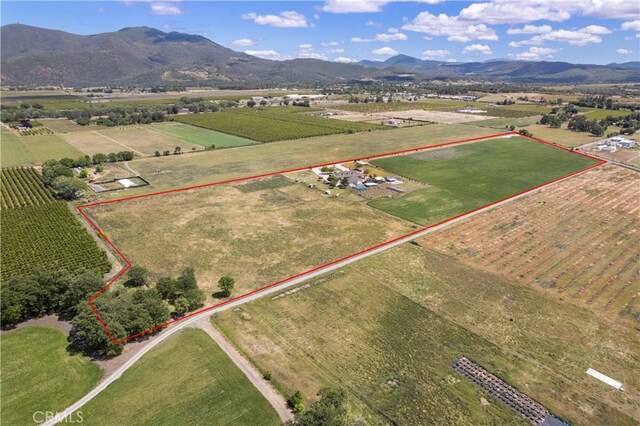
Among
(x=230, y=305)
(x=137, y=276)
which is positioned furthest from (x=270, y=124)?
(x=230, y=305)

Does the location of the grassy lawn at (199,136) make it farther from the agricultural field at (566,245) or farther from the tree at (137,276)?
the agricultural field at (566,245)

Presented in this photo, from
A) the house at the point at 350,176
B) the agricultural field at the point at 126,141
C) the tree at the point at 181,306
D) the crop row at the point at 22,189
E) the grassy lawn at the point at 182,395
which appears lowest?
the grassy lawn at the point at 182,395

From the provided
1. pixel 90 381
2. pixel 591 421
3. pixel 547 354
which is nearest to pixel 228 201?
pixel 90 381

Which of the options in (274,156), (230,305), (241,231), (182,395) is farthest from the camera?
(274,156)

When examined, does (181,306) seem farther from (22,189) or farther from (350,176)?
(22,189)

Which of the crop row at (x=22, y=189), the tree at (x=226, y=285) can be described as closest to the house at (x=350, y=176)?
the tree at (x=226, y=285)

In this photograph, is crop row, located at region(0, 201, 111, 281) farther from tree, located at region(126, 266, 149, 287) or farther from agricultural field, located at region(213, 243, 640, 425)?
agricultural field, located at region(213, 243, 640, 425)

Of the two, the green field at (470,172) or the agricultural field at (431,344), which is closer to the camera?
the agricultural field at (431,344)
